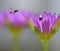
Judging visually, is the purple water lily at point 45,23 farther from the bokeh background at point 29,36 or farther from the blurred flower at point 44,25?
the bokeh background at point 29,36

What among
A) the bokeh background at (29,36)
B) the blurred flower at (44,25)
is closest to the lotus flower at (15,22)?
the blurred flower at (44,25)

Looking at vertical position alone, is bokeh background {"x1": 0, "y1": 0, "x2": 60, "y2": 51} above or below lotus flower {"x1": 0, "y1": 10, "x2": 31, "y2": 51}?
below

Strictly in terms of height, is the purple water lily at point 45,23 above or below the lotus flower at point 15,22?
above

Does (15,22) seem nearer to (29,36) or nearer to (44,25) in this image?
(44,25)

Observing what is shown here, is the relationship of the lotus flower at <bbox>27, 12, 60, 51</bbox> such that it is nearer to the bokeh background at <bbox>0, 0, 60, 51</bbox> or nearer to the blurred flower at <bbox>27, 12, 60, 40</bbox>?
the blurred flower at <bbox>27, 12, 60, 40</bbox>

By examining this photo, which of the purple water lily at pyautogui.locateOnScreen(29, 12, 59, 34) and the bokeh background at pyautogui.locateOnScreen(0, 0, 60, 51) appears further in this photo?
the bokeh background at pyautogui.locateOnScreen(0, 0, 60, 51)

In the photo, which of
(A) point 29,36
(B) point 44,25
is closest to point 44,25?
(B) point 44,25

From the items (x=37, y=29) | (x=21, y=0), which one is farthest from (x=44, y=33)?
(x=21, y=0)

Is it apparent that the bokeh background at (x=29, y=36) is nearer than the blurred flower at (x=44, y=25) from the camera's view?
No

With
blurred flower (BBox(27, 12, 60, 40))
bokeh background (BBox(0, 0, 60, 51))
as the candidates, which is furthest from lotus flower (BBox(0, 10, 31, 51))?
bokeh background (BBox(0, 0, 60, 51))

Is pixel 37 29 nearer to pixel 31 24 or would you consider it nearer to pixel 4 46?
pixel 31 24
